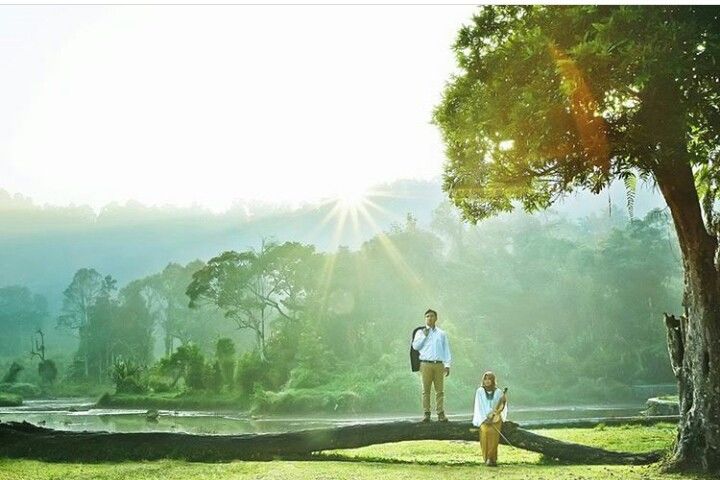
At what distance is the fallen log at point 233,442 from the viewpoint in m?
17.8

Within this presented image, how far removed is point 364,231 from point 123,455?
11908 cm

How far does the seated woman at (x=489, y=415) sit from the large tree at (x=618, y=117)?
3.70 metres

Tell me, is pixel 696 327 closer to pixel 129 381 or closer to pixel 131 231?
pixel 129 381

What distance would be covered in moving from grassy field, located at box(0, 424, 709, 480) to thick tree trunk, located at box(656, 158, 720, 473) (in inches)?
36.9

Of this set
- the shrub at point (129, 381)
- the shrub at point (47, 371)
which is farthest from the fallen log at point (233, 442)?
the shrub at point (47, 371)

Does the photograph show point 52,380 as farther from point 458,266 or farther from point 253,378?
point 458,266

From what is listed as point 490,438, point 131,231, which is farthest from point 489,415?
point 131,231

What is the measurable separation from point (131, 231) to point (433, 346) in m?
185

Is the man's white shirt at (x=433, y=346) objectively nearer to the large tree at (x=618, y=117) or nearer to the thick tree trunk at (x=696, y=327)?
the large tree at (x=618, y=117)

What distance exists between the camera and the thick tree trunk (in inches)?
589

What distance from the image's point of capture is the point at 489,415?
52.0ft

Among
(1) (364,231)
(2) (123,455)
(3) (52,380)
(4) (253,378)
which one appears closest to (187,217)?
(1) (364,231)

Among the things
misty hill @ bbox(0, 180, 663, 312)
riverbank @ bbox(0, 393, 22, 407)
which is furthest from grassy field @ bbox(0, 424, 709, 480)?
misty hill @ bbox(0, 180, 663, 312)

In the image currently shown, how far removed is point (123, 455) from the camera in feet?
61.4
